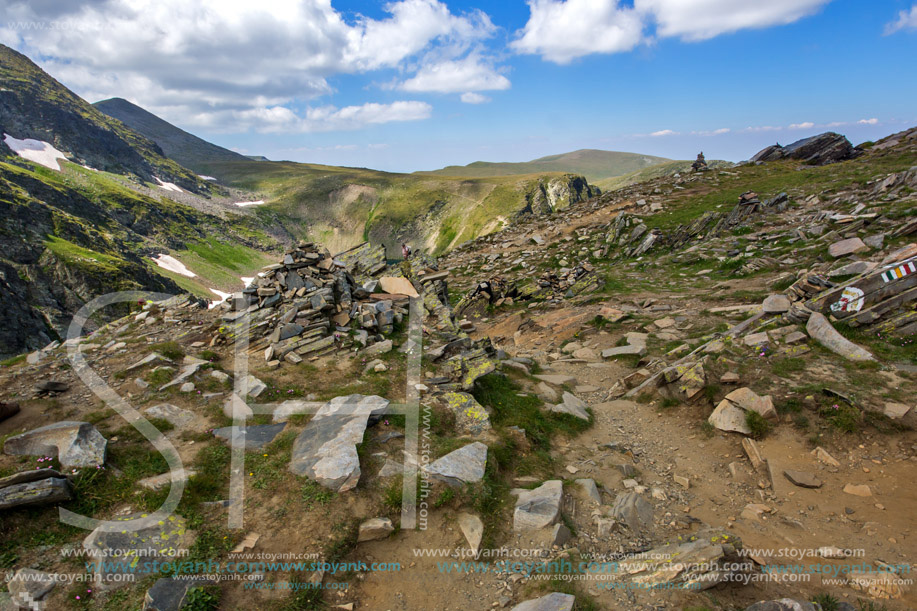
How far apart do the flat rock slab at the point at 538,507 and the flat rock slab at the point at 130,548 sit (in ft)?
20.5

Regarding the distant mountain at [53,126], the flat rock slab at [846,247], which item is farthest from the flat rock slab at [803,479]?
the distant mountain at [53,126]

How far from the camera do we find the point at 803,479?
337 inches

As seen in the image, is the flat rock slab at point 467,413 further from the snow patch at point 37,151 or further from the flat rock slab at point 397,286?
the snow patch at point 37,151

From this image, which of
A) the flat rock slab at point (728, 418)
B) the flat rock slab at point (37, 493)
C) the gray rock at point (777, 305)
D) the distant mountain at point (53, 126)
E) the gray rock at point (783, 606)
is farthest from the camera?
the distant mountain at point (53, 126)

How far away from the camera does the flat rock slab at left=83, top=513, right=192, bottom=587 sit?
6020 mm

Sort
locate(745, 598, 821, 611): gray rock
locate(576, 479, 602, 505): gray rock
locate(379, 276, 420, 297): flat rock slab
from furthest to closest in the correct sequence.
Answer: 1. locate(379, 276, 420, 297): flat rock slab
2. locate(576, 479, 602, 505): gray rock
3. locate(745, 598, 821, 611): gray rock

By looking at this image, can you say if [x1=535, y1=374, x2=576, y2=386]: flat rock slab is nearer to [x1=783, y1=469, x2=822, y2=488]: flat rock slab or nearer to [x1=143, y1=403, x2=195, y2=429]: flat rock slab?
[x1=783, y1=469, x2=822, y2=488]: flat rock slab

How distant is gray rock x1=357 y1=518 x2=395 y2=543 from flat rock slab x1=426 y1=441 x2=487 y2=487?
1.49m

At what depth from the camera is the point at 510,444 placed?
10.2 metres

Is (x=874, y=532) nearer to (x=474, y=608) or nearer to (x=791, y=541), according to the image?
(x=791, y=541)

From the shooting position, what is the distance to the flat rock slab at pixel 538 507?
774 centimetres

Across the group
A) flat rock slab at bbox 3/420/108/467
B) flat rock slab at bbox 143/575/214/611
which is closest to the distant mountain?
flat rock slab at bbox 3/420/108/467

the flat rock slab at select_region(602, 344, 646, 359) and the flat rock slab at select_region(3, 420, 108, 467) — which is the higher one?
the flat rock slab at select_region(3, 420, 108, 467)

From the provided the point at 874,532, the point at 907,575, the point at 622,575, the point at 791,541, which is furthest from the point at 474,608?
the point at 874,532
